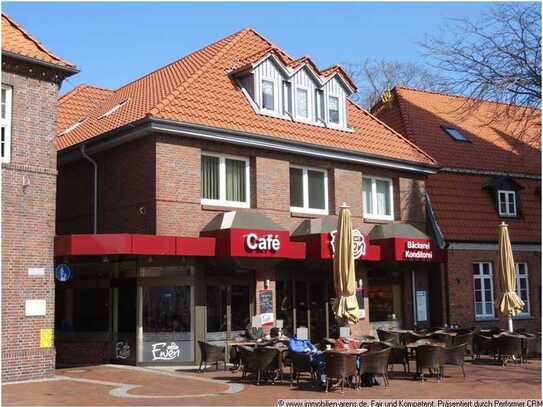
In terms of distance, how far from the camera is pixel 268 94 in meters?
21.4

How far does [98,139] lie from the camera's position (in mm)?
19656

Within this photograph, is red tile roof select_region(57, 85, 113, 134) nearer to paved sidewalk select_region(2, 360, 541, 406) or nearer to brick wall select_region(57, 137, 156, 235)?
brick wall select_region(57, 137, 156, 235)

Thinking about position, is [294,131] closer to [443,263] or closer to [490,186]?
[443,263]

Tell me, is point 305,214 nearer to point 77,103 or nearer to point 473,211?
point 473,211

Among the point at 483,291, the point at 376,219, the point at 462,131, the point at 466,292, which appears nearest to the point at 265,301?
the point at 376,219

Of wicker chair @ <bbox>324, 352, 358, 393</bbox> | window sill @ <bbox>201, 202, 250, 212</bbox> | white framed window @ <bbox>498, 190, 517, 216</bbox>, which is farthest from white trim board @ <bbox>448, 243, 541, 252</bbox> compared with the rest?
wicker chair @ <bbox>324, 352, 358, 393</bbox>

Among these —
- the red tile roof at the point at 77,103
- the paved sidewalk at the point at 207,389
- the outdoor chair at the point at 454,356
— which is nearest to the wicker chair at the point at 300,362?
the paved sidewalk at the point at 207,389

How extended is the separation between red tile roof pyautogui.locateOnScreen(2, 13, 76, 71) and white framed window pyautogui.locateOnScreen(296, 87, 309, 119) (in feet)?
24.8

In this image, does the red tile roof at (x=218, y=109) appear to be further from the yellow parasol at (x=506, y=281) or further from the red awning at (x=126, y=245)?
the yellow parasol at (x=506, y=281)

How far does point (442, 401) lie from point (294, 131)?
10.8 meters

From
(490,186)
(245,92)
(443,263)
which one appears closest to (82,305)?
(245,92)

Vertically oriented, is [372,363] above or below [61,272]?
below

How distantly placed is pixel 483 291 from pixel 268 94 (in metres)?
10.1

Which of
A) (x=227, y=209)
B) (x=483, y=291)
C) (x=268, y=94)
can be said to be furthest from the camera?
(x=483, y=291)
